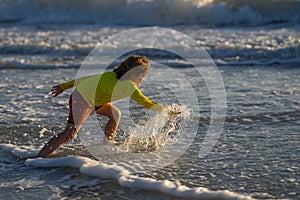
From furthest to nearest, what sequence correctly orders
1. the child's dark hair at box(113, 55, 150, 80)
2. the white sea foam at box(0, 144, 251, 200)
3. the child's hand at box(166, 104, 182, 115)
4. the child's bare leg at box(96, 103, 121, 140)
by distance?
the child's bare leg at box(96, 103, 121, 140), the child's dark hair at box(113, 55, 150, 80), the child's hand at box(166, 104, 182, 115), the white sea foam at box(0, 144, 251, 200)

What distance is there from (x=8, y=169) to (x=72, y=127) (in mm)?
728

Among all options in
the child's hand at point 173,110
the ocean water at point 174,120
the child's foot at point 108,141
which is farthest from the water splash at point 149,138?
the child's hand at point 173,110

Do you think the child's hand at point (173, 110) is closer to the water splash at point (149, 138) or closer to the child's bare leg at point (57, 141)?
the water splash at point (149, 138)

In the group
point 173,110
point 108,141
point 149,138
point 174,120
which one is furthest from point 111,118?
point 173,110

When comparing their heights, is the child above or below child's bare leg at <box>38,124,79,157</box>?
above

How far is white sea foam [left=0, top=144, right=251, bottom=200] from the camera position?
157 inches

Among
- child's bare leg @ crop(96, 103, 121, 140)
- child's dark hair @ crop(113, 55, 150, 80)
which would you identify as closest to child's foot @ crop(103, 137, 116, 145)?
child's bare leg @ crop(96, 103, 121, 140)

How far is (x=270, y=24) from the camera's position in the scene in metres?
16.1

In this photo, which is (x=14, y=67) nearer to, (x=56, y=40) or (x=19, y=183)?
(x=56, y=40)

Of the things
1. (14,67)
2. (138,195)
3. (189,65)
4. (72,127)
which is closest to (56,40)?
(14,67)

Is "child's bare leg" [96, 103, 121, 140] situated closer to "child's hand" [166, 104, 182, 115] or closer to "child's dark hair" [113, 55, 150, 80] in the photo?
"child's dark hair" [113, 55, 150, 80]

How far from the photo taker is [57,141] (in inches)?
201

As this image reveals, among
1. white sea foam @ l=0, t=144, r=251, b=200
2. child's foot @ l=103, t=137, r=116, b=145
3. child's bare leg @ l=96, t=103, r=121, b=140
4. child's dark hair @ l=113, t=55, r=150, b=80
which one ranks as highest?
child's dark hair @ l=113, t=55, r=150, b=80

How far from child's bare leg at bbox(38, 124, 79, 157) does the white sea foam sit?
0.41 feet
